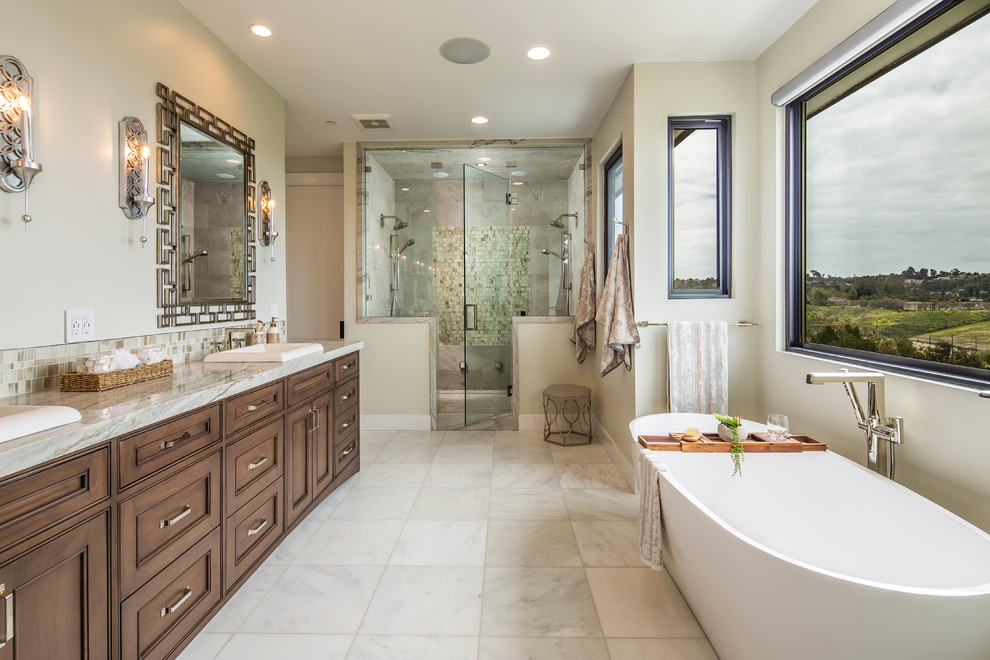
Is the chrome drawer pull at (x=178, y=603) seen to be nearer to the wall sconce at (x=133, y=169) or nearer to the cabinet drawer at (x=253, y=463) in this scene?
the cabinet drawer at (x=253, y=463)

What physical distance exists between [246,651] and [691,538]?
5.08 feet

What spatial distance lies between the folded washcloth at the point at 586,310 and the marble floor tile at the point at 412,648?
2.77 meters

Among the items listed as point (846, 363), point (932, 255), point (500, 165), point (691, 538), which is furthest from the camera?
point (500, 165)

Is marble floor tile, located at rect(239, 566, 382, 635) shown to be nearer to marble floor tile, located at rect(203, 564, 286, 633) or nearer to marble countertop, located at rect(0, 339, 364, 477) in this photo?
marble floor tile, located at rect(203, 564, 286, 633)

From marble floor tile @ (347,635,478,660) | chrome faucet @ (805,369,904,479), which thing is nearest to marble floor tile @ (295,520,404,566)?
marble floor tile @ (347,635,478,660)

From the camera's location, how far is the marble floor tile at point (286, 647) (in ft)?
5.23

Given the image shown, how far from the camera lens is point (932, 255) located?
1.80 metres

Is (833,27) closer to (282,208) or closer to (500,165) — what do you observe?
(500,165)

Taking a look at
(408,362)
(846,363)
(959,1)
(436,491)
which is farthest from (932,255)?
(408,362)

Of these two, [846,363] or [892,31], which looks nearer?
[892,31]

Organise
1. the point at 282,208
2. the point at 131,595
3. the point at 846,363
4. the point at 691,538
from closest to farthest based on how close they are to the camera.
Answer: the point at 131,595 < the point at 691,538 < the point at 846,363 < the point at 282,208

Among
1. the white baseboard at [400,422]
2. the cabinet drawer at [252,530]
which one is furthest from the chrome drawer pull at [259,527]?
the white baseboard at [400,422]

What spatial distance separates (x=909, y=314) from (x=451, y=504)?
2.38 meters

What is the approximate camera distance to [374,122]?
3.85 m
